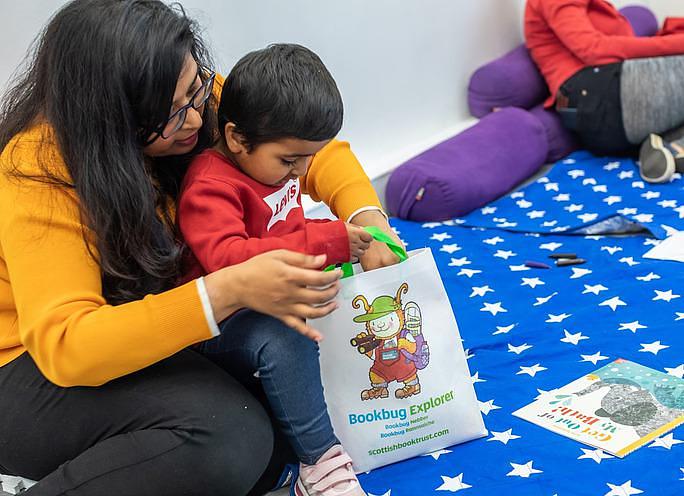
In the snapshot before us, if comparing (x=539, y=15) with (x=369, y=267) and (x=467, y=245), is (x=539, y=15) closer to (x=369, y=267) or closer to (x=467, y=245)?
(x=467, y=245)

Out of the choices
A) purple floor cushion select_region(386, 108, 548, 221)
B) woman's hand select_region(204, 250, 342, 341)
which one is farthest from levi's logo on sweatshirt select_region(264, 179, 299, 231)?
purple floor cushion select_region(386, 108, 548, 221)

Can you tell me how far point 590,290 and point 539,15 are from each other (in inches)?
53.0

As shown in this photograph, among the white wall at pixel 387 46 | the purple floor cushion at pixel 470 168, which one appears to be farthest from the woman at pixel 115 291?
the purple floor cushion at pixel 470 168

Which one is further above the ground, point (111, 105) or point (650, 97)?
point (111, 105)

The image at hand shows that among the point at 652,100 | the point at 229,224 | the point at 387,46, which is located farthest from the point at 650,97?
the point at 229,224

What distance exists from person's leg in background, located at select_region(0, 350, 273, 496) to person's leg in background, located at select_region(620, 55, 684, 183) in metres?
1.81

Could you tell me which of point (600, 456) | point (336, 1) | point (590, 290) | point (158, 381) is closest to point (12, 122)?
point (158, 381)

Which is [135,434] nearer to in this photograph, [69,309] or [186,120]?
[69,309]

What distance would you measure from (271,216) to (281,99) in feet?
0.63

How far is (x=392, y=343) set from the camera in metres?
1.31

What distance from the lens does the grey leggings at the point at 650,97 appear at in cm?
269

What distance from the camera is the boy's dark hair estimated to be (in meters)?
1.28

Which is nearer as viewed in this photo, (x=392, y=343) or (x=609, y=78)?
(x=392, y=343)

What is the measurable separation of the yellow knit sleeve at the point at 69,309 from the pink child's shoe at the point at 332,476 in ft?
0.96
